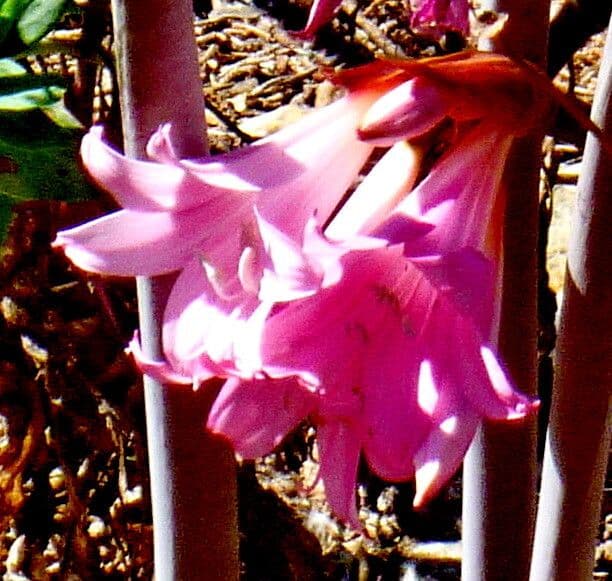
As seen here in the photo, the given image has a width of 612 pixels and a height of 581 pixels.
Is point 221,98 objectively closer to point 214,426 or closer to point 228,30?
point 228,30

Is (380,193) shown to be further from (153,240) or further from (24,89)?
(24,89)

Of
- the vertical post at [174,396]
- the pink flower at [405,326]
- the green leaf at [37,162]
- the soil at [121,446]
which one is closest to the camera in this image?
the pink flower at [405,326]

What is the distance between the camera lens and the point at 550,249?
130cm

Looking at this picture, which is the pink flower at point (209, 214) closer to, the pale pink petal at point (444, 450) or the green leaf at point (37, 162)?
the pale pink petal at point (444, 450)

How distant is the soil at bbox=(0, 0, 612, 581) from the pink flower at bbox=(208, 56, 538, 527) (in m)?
0.68

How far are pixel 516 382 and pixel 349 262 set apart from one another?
0.22m

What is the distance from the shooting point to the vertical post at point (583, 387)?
0.48m

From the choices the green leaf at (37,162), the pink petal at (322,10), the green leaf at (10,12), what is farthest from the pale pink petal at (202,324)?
the green leaf at (10,12)

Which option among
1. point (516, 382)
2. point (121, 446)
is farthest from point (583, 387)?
point (121, 446)

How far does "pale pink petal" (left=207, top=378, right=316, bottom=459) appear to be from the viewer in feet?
1.34

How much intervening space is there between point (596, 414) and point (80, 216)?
94 centimetres

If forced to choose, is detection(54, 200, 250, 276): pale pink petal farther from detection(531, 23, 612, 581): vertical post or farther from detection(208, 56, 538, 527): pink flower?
detection(531, 23, 612, 581): vertical post

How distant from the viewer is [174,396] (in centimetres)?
53

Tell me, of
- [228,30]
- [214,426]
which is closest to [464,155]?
[214,426]
